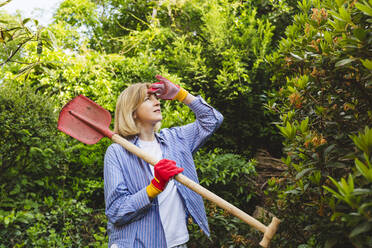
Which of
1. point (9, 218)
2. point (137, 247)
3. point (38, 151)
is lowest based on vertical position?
point (9, 218)

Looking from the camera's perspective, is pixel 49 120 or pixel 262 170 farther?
pixel 262 170

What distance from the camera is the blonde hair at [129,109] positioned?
A: 2199 mm

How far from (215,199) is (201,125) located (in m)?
0.65

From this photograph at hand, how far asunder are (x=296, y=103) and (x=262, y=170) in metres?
3.06

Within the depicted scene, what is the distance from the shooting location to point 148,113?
2.20m

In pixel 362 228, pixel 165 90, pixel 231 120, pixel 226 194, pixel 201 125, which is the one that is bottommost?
pixel 226 194

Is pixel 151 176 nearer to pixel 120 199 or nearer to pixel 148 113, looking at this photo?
pixel 120 199

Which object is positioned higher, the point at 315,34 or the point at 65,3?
→ the point at 315,34

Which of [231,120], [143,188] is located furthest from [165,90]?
[231,120]

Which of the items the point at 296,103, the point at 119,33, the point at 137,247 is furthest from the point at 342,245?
the point at 119,33

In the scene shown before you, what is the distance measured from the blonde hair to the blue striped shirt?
0.32 ft

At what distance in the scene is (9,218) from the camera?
3.47 meters

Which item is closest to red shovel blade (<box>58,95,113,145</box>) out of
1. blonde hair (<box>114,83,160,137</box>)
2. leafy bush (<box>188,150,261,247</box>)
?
blonde hair (<box>114,83,160,137</box>)

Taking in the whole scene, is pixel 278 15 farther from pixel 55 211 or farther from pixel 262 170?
pixel 55 211
